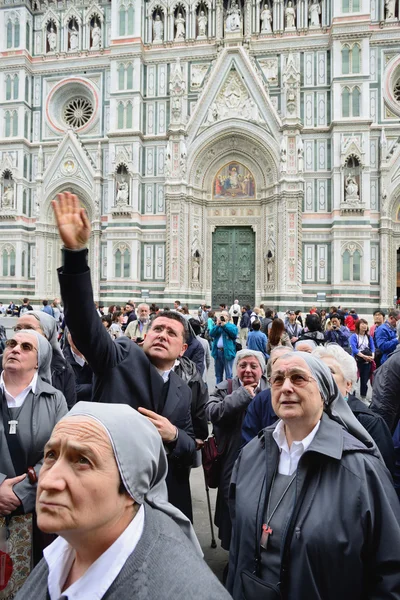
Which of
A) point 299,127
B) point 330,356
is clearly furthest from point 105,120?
point 330,356

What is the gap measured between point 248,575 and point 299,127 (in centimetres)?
2086

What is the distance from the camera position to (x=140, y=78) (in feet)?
70.7

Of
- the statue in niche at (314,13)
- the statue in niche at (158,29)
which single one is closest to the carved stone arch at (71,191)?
the statue in niche at (158,29)

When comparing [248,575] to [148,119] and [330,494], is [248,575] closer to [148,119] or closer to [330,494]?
[330,494]

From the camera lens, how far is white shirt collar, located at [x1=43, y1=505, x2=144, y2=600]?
1211 mm

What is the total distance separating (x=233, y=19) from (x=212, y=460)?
22.7 metres

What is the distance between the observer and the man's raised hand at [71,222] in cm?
213

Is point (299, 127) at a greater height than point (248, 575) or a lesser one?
greater

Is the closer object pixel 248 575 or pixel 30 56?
pixel 248 575

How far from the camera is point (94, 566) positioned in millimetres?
1241

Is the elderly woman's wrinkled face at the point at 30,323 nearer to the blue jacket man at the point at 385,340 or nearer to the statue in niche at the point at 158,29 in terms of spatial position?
the blue jacket man at the point at 385,340

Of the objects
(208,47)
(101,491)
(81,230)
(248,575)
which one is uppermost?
(208,47)

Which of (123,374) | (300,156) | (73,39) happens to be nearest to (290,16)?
(300,156)

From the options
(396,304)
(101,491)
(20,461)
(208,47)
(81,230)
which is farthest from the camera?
(208,47)
